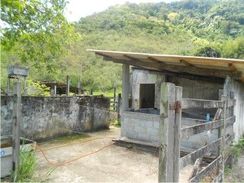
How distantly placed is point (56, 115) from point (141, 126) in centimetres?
275

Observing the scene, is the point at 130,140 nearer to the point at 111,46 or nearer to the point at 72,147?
the point at 72,147

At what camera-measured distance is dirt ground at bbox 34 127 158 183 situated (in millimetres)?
6273

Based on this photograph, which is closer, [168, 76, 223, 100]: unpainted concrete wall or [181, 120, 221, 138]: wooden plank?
[181, 120, 221, 138]: wooden plank

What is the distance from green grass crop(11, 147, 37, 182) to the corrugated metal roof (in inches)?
134

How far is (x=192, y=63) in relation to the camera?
740 cm

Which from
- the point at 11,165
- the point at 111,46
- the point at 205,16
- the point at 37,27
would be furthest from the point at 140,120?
the point at 205,16

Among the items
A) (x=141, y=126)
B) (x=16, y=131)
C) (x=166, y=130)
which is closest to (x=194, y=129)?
(x=166, y=130)

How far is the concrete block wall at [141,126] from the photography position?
8.76m

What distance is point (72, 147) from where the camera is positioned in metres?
8.77

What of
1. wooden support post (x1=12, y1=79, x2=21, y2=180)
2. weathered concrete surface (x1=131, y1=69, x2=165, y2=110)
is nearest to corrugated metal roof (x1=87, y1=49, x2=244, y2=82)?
weathered concrete surface (x1=131, y1=69, x2=165, y2=110)

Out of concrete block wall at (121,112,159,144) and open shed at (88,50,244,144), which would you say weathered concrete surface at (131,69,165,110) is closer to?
open shed at (88,50,244,144)

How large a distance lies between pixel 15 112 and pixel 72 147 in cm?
359

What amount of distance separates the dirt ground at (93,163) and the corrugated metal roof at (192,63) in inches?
95.1

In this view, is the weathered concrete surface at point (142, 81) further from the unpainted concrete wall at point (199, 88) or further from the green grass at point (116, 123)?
the green grass at point (116, 123)
